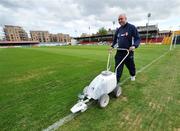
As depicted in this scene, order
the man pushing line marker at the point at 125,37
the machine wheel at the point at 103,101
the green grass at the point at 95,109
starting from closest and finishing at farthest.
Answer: the green grass at the point at 95,109
the machine wheel at the point at 103,101
the man pushing line marker at the point at 125,37

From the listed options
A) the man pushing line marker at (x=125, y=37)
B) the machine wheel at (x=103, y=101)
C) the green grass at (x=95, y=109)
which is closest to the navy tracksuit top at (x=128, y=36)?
the man pushing line marker at (x=125, y=37)

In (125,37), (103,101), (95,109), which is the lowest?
(95,109)

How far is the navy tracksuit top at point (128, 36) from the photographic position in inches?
140

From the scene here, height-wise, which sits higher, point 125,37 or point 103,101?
point 125,37

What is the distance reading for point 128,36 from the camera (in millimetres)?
3596

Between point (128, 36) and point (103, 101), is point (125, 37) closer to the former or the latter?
point (128, 36)

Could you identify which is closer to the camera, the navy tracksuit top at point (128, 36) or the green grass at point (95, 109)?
the green grass at point (95, 109)

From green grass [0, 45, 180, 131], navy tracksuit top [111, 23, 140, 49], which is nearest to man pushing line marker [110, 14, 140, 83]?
navy tracksuit top [111, 23, 140, 49]

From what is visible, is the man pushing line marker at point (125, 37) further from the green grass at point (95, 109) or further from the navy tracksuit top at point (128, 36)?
the green grass at point (95, 109)

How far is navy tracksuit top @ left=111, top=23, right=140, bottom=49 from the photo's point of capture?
3.56 meters

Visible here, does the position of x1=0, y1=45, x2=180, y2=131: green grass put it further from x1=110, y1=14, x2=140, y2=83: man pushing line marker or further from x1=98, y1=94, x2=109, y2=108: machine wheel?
x1=110, y1=14, x2=140, y2=83: man pushing line marker

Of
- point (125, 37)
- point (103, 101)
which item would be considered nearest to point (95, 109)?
point (103, 101)

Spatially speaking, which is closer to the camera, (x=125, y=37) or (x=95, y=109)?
(x=95, y=109)

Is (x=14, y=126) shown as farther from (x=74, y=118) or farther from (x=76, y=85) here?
(x=76, y=85)
